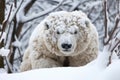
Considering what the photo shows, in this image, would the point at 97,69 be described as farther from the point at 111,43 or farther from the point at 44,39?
the point at 44,39

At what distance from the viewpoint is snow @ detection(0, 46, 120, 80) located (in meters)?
2.35

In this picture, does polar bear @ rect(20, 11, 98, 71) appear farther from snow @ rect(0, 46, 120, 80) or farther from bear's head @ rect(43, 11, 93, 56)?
snow @ rect(0, 46, 120, 80)

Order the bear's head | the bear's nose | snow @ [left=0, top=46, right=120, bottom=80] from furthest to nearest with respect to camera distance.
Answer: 1. the bear's head
2. the bear's nose
3. snow @ [left=0, top=46, right=120, bottom=80]

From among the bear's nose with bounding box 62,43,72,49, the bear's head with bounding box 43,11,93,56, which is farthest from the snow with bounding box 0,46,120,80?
the bear's head with bounding box 43,11,93,56

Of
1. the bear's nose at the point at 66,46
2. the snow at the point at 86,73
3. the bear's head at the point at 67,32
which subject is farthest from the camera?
the bear's head at the point at 67,32

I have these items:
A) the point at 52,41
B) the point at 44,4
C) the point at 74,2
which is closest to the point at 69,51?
the point at 52,41

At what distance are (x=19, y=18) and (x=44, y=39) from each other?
0.89 m

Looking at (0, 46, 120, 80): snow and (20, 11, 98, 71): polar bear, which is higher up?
(0, 46, 120, 80): snow

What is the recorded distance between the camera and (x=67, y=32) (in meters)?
5.78

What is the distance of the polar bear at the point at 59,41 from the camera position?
5.76m

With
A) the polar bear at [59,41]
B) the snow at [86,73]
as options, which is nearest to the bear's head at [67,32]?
the polar bear at [59,41]

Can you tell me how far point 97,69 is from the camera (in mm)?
2432

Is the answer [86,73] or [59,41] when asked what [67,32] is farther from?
[86,73]

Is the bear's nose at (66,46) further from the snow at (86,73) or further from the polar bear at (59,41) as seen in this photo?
the snow at (86,73)
